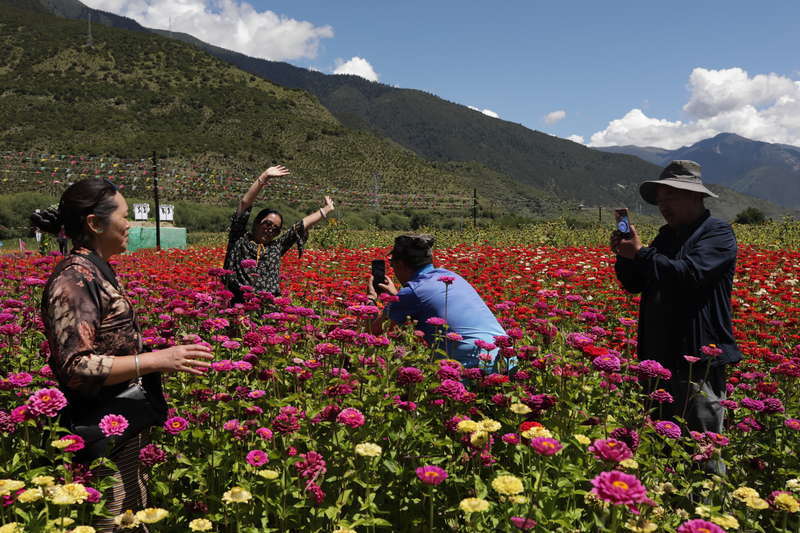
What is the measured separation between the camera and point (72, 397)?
7.39 ft

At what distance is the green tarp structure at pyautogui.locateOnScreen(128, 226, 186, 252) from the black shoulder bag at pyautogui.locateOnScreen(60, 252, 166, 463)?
21.0m

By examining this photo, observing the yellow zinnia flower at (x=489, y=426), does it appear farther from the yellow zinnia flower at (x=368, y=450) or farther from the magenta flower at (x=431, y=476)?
the yellow zinnia flower at (x=368, y=450)

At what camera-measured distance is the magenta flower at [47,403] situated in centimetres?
201

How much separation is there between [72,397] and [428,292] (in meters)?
2.12

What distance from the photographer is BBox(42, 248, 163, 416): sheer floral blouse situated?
206cm

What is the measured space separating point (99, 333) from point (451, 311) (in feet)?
6.85

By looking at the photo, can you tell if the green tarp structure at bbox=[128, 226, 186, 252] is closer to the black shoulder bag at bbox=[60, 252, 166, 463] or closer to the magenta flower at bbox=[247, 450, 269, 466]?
the black shoulder bag at bbox=[60, 252, 166, 463]

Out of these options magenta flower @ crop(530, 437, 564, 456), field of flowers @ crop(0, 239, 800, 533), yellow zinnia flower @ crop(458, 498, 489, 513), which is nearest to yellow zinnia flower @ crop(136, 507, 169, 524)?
field of flowers @ crop(0, 239, 800, 533)

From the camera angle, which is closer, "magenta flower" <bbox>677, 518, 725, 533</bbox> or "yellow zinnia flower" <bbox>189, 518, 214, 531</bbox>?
"magenta flower" <bbox>677, 518, 725, 533</bbox>

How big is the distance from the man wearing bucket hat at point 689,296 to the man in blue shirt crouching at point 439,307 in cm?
98

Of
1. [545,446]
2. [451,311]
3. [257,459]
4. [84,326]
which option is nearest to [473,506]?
[545,446]

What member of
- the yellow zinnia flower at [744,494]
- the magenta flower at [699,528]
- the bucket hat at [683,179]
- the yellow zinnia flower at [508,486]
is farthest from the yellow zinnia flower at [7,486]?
the bucket hat at [683,179]

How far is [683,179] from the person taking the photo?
10.6 feet

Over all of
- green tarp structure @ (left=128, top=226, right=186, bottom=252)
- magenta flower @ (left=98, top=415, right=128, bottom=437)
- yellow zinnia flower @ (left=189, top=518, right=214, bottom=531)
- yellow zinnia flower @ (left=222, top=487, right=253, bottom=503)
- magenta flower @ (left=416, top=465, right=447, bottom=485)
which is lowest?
green tarp structure @ (left=128, top=226, right=186, bottom=252)
